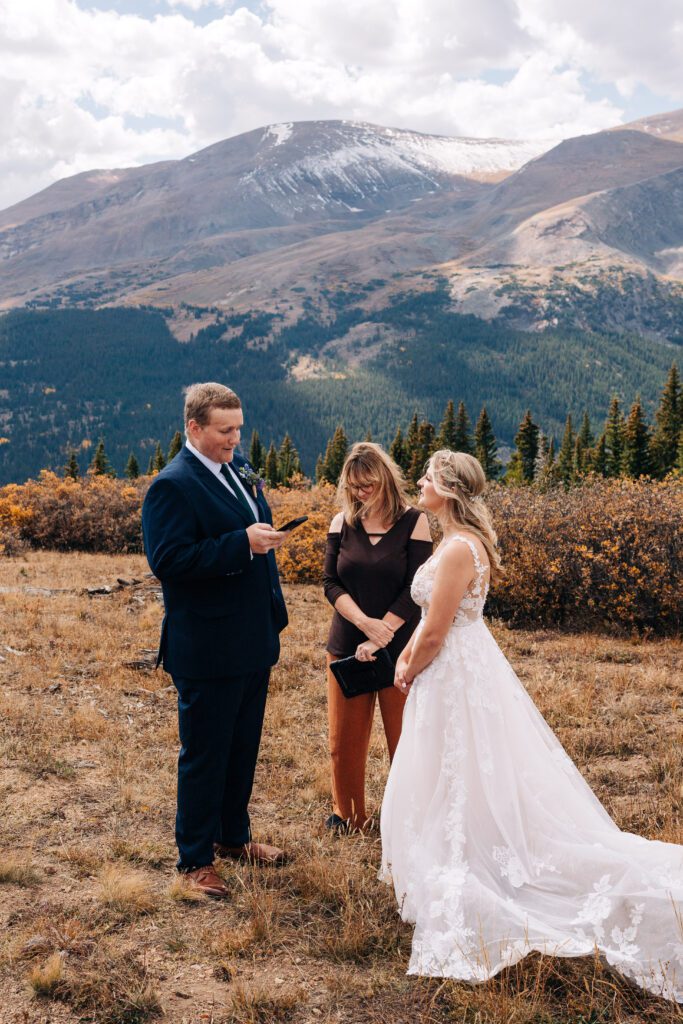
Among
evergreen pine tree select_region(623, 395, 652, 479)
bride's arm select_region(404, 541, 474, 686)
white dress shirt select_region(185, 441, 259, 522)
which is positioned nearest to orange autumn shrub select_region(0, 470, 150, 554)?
white dress shirt select_region(185, 441, 259, 522)

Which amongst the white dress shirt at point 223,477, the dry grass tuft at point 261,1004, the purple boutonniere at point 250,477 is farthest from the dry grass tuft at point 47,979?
the purple boutonniere at point 250,477

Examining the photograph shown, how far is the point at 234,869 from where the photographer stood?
5.14m

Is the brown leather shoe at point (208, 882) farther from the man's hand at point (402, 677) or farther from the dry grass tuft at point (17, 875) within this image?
the man's hand at point (402, 677)

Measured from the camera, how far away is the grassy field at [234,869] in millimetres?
3699

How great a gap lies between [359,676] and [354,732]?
1.59ft

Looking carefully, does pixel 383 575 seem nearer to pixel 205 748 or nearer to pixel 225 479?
pixel 225 479

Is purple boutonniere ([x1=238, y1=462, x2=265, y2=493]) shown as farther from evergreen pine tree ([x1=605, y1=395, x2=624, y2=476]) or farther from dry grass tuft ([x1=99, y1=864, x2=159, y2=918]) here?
evergreen pine tree ([x1=605, y1=395, x2=624, y2=476])

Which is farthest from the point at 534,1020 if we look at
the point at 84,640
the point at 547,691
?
the point at 84,640

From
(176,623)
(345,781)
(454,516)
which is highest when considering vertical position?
(454,516)

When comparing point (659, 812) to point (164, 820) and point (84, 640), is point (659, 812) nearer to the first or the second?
point (164, 820)

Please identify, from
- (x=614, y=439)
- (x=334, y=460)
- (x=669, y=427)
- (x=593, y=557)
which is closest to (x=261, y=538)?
(x=593, y=557)

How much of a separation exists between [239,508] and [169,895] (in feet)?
7.96

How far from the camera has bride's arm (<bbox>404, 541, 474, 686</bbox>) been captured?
454 centimetres

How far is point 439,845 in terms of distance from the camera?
432 cm
